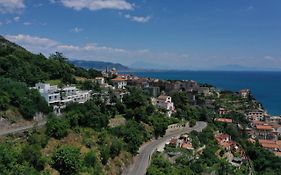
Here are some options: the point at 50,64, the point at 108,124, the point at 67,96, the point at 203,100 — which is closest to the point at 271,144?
the point at 203,100

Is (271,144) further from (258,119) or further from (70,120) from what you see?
(70,120)

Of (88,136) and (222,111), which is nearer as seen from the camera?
(88,136)

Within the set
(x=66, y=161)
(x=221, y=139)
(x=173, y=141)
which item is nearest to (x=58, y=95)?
(x=173, y=141)

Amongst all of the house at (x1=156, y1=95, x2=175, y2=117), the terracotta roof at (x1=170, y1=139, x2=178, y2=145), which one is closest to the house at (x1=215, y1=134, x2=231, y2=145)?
the terracotta roof at (x1=170, y1=139, x2=178, y2=145)

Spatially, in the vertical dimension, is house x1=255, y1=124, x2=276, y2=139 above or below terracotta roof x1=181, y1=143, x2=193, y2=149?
below

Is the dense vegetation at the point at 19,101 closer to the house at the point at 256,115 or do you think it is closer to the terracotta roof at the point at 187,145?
the terracotta roof at the point at 187,145

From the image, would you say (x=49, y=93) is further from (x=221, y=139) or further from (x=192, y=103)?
(x=192, y=103)

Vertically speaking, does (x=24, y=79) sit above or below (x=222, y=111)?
above

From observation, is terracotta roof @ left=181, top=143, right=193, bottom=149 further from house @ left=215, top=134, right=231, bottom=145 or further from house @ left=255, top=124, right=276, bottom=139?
house @ left=255, top=124, right=276, bottom=139
